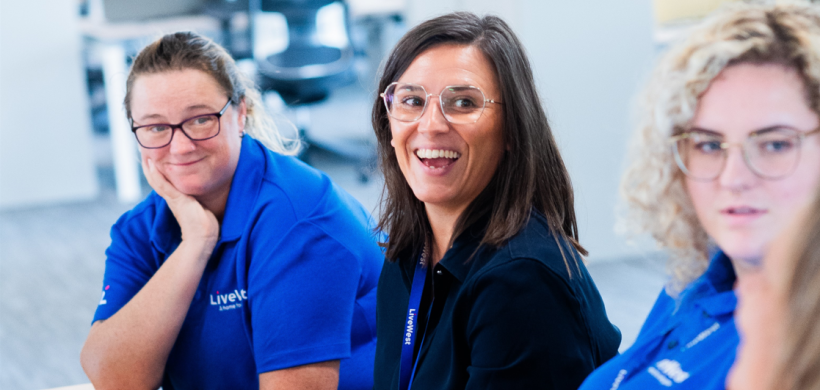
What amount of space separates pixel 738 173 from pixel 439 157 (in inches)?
23.7

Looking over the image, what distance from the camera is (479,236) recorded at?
124cm

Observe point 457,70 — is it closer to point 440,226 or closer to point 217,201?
point 440,226

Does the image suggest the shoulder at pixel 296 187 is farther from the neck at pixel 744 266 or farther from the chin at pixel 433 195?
the neck at pixel 744 266

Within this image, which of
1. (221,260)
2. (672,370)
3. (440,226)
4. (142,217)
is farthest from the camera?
(142,217)

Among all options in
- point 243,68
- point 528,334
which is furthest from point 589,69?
point 528,334

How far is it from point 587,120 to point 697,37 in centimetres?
265

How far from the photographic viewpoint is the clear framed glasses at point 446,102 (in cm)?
124

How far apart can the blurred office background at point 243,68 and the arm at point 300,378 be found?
1.23 meters

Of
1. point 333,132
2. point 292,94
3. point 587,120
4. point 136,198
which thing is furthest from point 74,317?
point 333,132

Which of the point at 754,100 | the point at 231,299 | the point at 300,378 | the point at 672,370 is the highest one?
the point at 754,100

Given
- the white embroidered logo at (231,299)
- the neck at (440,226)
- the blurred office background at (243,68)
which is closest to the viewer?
the neck at (440,226)

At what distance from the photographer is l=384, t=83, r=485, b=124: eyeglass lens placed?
124 cm

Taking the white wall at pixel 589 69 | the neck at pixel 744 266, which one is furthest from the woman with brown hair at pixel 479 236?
the white wall at pixel 589 69

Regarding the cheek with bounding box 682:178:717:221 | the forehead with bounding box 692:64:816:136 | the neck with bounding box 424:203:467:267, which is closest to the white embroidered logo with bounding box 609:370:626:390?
the cheek with bounding box 682:178:717:221
